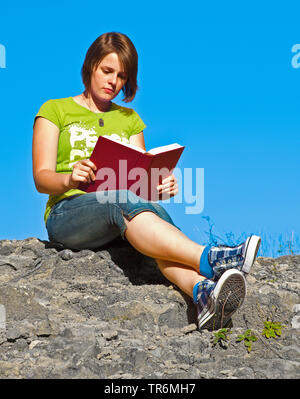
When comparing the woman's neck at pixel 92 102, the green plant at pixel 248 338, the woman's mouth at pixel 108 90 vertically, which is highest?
the woman's mouth at pixel 108 90

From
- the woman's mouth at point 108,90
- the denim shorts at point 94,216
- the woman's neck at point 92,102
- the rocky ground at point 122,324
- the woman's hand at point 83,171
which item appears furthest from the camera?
the woman's neck at point 92,102

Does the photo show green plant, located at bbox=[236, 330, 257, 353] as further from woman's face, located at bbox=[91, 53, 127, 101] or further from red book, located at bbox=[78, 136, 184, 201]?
woman's face, located at bbox=[91, 53, 127, 101]

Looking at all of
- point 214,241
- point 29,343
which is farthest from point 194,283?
point 214,241

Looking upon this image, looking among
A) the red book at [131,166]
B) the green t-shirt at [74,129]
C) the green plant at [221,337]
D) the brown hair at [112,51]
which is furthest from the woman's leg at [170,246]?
the brown hair at [112,51]

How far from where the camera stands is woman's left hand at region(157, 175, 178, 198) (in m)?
3.98

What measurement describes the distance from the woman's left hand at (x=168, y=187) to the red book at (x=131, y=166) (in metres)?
0.03

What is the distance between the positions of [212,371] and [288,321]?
2.89 feet

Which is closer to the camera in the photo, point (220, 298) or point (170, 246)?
point (220, 298)

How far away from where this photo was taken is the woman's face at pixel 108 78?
13.9 ft

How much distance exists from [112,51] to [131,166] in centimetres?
109

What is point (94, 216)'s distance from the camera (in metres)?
3.96

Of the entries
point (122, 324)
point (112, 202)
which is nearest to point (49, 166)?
point (112, 202)

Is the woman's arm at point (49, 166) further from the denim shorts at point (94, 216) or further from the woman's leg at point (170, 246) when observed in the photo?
the woman's leg at point (170, 246)

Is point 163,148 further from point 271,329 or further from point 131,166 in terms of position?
point 271,329
